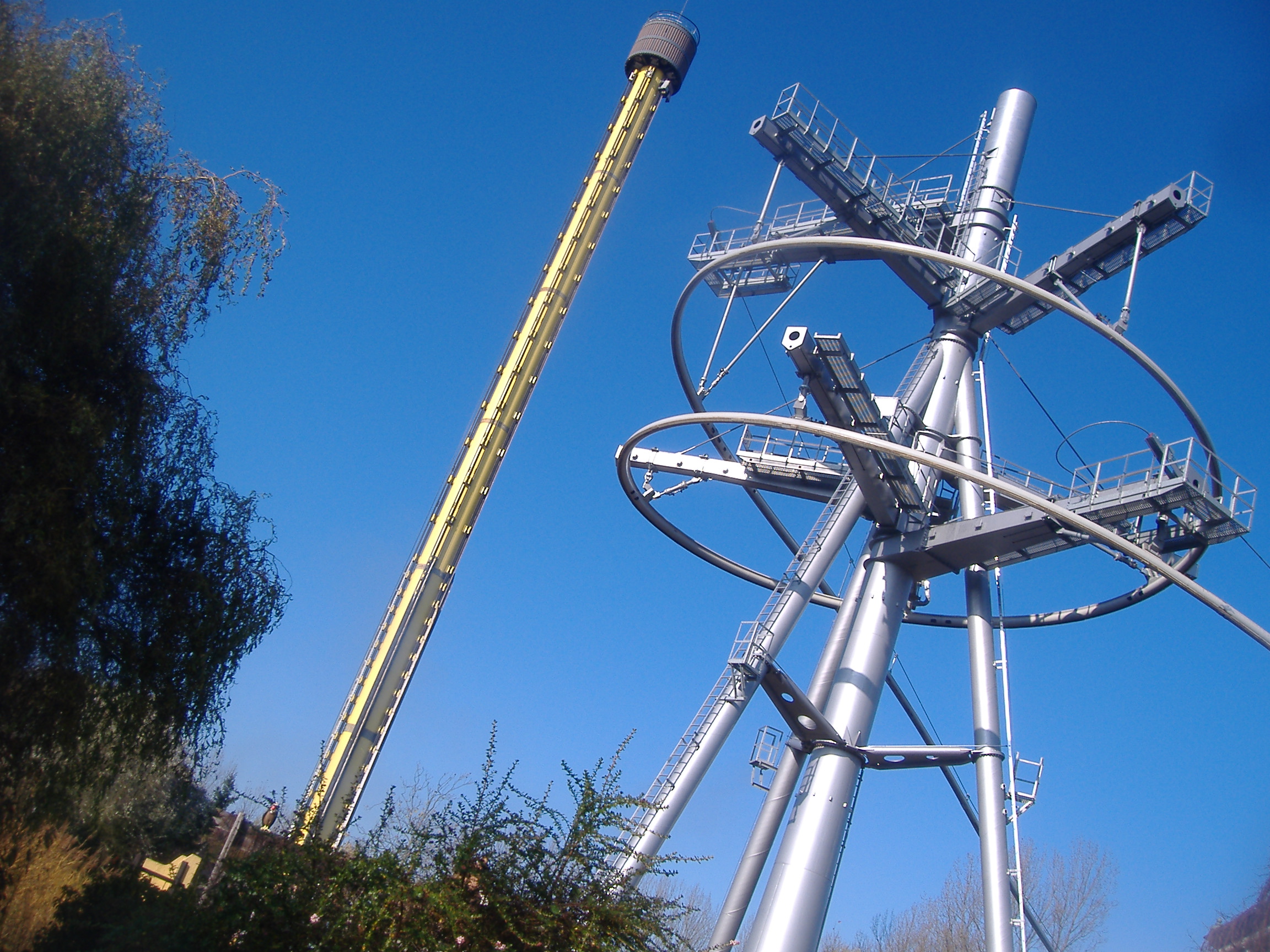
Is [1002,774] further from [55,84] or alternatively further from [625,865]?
[55,84]

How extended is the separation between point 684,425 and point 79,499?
33.2ft

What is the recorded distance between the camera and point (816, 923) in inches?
699

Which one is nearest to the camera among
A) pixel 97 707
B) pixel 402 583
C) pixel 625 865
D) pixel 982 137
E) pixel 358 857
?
pixel 358 857

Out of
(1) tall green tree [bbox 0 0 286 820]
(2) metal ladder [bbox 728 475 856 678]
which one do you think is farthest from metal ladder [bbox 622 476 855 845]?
(1) tall green tree [bbox 0 0 286 820]

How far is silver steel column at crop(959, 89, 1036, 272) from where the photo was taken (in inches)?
957

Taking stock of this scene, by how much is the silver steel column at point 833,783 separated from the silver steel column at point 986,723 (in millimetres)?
875

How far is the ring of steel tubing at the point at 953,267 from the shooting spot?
1680 cm

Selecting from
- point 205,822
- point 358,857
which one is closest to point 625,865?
point 358,857

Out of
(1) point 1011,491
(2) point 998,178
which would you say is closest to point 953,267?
(2) point 998,178

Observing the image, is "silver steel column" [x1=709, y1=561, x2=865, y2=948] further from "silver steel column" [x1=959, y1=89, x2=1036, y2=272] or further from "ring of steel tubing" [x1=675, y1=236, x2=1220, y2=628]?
"silver steel column" [x1=959, y1=89, x2=1036, y2=272]

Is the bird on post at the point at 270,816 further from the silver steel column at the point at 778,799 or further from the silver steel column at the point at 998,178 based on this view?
the silver steel column at the point at 998,178

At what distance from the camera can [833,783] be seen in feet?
62.3

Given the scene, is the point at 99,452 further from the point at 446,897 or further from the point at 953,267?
the point at 953,267

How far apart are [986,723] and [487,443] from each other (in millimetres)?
11825
